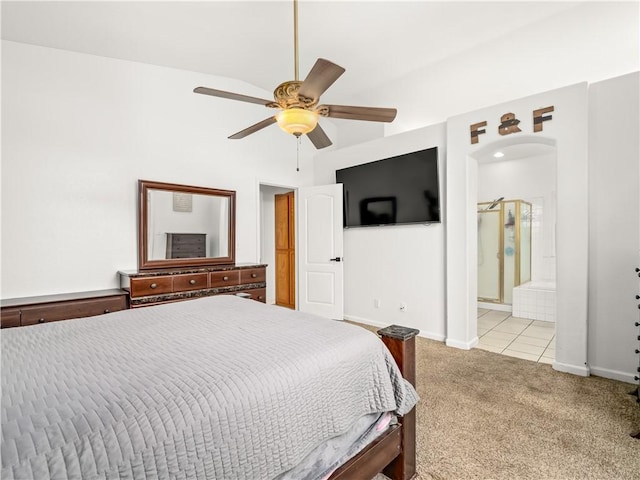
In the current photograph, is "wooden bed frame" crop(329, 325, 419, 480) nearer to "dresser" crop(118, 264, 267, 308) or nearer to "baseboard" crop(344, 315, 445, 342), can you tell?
A: "dresser" crop(118, 264, 267, 308)

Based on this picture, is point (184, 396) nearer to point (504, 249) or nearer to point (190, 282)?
point (190, 282)

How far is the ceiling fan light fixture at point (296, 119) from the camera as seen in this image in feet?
6.04

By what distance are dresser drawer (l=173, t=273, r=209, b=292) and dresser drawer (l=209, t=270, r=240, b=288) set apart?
0.07 meters

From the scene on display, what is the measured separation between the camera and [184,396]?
89 centimetres

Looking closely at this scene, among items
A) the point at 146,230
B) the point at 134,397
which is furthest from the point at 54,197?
the point at 134,397

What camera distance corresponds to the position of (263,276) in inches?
151

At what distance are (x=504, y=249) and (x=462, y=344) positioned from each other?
2690 millimetres

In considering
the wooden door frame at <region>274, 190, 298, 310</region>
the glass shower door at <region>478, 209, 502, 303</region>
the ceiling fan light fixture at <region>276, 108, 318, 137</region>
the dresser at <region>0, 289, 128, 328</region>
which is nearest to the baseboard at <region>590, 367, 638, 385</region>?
the glass shower door at <region>478, 209, 502, 303</region>

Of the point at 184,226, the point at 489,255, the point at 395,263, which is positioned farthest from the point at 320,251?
the point at 489,255

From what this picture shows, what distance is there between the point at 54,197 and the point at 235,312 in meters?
2.25

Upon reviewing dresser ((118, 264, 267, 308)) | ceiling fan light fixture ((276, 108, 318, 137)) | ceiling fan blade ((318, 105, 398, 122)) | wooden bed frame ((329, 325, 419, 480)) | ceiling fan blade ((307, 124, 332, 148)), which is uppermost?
ceiling fan blade ((318, 105, 398, 122))

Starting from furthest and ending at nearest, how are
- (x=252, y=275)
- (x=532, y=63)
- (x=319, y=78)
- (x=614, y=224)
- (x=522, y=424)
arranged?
(x=252, y=275) → (x=532, y=63) → (x=614, y=224) → (x=522, y=424) → (x=319, y=78)

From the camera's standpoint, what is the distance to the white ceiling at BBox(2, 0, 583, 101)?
2.56m

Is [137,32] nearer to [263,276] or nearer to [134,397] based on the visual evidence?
[263,276]
